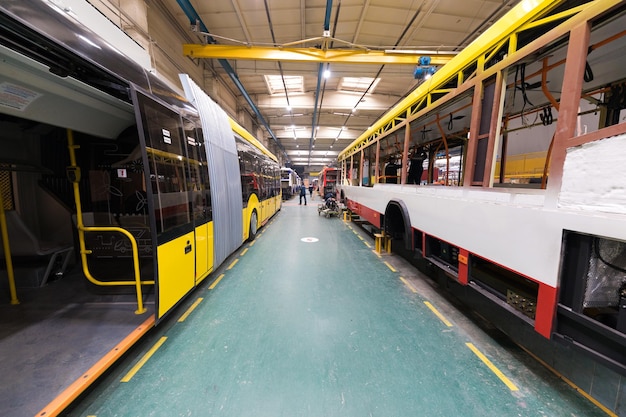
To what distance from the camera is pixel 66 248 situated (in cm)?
309

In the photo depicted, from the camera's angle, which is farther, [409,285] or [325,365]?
[409,285]

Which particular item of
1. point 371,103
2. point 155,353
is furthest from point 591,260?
point 371,103

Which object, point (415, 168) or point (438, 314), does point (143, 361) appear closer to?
point (438, 314)

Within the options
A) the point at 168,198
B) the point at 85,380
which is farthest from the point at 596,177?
the point at 85,380

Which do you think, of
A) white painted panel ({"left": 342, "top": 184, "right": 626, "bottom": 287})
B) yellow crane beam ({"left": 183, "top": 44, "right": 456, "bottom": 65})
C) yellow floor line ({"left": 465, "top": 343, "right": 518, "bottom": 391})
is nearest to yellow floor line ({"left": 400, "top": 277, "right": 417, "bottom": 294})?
white painted panel ({"left": 342, "top": 184, "right": 626, "bottom": 287})

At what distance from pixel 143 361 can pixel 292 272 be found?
7.38 feet

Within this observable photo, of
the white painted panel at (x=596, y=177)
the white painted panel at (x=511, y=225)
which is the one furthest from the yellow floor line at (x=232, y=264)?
the white painted panel at (x=596, y=177)

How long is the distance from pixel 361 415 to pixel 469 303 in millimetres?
2204

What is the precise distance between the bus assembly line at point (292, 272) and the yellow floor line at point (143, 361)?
0.08 ft

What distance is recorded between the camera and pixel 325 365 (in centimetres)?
189

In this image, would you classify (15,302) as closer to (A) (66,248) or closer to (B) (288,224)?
(A) (66,248)

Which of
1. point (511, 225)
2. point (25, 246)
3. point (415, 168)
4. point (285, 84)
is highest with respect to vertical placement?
point (285, 84)

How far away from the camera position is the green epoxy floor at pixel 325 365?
1.55 metres

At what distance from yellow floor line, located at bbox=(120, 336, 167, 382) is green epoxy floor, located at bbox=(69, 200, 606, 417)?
36 mm
